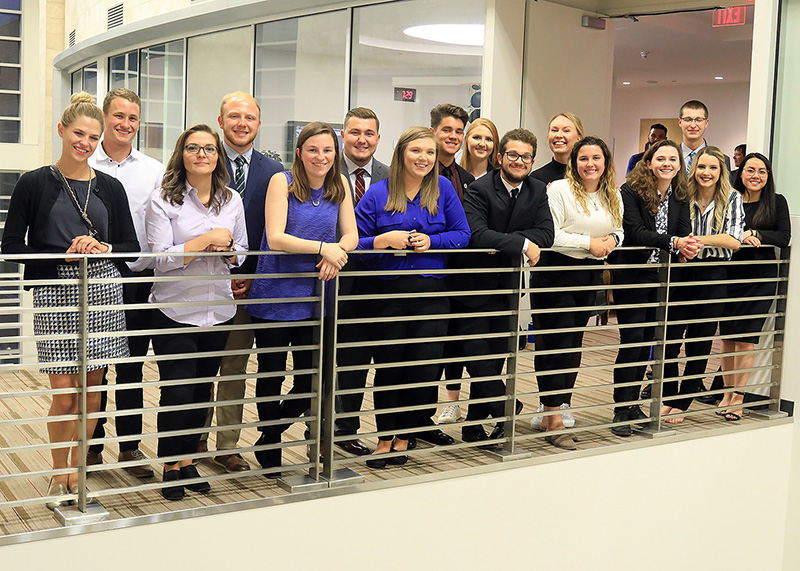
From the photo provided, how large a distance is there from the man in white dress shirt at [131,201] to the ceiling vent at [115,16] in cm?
921

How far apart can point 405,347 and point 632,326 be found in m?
1.46

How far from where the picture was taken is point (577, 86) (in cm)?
805

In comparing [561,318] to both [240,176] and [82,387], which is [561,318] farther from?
[82,387]

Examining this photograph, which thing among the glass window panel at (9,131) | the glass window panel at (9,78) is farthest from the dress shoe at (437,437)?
the glass window panel at (9,78)

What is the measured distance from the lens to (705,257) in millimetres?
5336

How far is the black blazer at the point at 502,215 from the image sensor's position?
4.45 m

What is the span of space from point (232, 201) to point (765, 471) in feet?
12.9

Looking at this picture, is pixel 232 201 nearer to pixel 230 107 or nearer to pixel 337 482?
pixel 230 107

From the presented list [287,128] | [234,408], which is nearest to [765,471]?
[234,408]

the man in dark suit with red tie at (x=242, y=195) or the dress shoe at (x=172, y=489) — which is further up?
the man in dark suit with red tie at (x=242, y=195)

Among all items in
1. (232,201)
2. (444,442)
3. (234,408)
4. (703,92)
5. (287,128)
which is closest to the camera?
(232,201)

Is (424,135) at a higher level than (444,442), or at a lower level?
higher

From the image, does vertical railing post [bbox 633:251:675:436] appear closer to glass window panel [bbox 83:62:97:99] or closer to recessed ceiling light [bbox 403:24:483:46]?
recessed ceiling light [bbox 403:24:483:46]

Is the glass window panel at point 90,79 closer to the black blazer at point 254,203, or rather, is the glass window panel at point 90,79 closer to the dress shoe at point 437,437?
the black blazer at point 254,203
